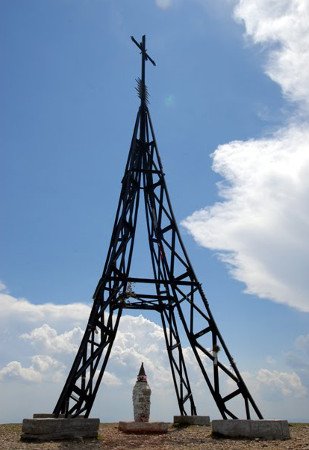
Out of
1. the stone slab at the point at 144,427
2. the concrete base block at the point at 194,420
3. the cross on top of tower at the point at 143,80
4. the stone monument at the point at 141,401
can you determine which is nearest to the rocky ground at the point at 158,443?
the stone slab at the point at 144,427

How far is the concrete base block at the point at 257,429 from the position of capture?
13320 millimetres

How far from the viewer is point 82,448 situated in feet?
39.2

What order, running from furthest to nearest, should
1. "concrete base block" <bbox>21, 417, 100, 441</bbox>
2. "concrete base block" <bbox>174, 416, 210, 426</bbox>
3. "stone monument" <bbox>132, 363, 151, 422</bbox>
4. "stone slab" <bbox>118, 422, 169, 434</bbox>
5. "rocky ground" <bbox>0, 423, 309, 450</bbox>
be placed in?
"concrete base block" <bbox>174, 416, 210, 426</bbox>
"stone monument" <bbox>132, 363, 151, 422</bbox>
"stone slab" <bbox>118, 422, 169, 434</bbox>
"concrete base block" <bbox>21, 417, 100, 441</bbox>
"rocky ground" <bbox>0, 423, 309, 450</bbox>

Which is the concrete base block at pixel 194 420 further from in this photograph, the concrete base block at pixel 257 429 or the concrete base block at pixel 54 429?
the concrete base block at pixel 54 429

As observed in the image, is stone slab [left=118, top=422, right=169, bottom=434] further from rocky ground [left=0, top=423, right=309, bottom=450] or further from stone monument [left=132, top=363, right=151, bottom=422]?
stone monument [left=132, top=363, right=151, bottom=422]

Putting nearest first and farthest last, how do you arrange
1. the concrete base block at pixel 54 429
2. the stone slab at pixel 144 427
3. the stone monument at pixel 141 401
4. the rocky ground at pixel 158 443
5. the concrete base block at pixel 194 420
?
the rocky ground at pixel 158 443, the concrete base block at pixel 54 429, the stone slab at pixel 144 427, the stone monument at pixel 141 401, the concrete base block at pixel 194 420

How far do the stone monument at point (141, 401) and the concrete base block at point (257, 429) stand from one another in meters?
4.39

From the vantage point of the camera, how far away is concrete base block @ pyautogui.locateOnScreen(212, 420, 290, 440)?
1332 centimetres

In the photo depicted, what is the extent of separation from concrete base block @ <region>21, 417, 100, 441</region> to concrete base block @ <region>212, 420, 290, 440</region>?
178 inches

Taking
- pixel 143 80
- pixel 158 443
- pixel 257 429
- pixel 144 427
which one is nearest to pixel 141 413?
pixel 144 427

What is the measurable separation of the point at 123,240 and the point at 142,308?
3.25m

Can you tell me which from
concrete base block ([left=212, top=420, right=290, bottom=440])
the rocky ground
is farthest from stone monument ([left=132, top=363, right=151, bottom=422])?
concrete base block ([left=212, top=420, right=290, bottom=440])

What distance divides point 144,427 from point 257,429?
468 cm

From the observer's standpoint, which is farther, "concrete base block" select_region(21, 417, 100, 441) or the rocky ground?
"concrete base block" select_region(21, 417, 100, 441)
